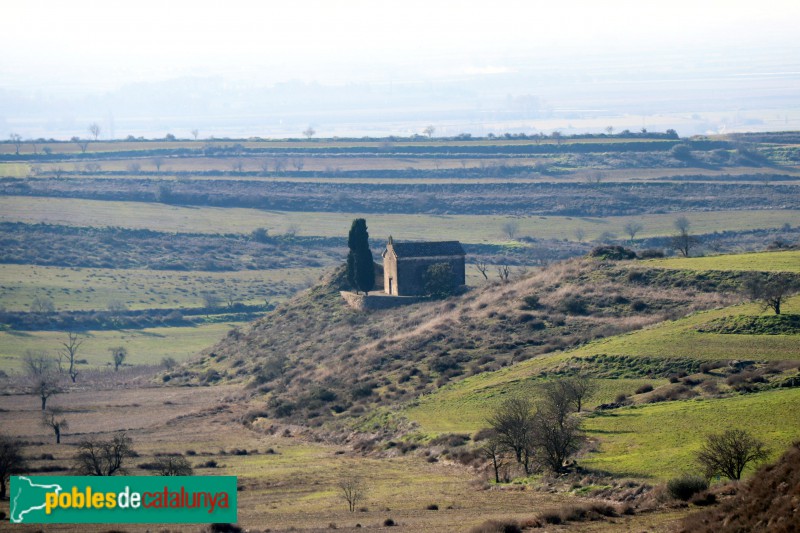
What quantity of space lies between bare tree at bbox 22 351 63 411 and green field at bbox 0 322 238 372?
1.01 m

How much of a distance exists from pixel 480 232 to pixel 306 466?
311ft

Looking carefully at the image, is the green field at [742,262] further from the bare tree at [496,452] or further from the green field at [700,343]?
the bare tree at [496,452]

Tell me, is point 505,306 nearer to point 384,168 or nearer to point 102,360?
point 102,360

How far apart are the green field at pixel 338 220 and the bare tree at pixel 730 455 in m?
97.6

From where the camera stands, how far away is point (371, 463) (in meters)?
50.2

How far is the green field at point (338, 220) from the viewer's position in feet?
454

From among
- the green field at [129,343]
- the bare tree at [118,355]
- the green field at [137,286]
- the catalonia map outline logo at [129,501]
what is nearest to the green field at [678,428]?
the catalonia map outline logo at [129,501]

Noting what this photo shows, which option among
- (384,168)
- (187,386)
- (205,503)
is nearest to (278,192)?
(384,168)

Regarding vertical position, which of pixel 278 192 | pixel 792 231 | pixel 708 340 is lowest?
pixel 708 340

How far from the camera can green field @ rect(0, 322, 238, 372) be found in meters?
95.6

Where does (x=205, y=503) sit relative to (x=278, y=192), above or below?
below

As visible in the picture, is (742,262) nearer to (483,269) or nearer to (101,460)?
(483,269)

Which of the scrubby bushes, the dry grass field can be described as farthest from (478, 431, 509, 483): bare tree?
the scrubby bushes

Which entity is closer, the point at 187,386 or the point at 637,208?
the point at 187,386
